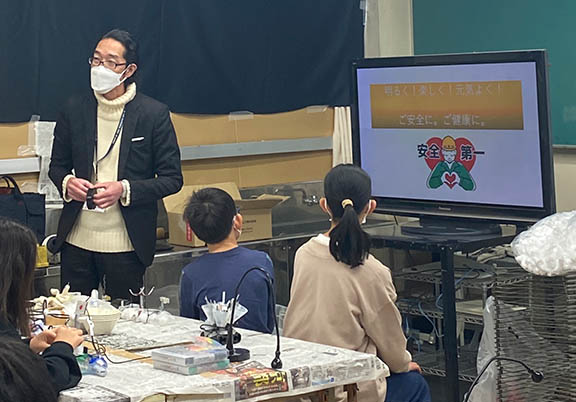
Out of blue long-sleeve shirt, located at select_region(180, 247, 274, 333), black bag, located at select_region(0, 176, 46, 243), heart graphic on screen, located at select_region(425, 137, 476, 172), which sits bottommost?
blue long-sleeve shirt, located at select_region(180, 247, 274, 333)

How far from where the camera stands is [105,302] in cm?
339

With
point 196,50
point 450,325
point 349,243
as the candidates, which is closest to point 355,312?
point 349,243

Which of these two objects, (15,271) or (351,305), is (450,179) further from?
(15,271)

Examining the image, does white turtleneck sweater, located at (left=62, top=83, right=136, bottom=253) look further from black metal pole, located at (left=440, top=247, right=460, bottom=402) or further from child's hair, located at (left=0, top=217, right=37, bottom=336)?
child's hair, located at (left=0, top=217, right=37, bottom=336)

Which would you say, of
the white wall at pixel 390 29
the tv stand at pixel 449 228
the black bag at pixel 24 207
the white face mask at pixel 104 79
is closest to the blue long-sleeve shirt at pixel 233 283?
the white face mask at pixel 104 79

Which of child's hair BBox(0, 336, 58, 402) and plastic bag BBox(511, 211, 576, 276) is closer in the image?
child's hair BBox(0, 336, 58, 402)

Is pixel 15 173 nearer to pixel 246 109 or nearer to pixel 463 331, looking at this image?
pixel 246 109

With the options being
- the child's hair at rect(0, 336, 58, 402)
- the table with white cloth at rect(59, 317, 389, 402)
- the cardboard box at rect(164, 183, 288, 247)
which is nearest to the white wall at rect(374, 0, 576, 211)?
the cardboard box at rect(164, 183, 288, 247)

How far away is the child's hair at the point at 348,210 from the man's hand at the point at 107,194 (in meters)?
0.93

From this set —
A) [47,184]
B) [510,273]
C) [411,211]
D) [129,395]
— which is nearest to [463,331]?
[411,211]

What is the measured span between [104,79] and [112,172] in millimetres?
386

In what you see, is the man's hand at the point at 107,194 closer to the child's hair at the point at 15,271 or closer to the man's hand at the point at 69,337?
the man's hand at the point at 69,337

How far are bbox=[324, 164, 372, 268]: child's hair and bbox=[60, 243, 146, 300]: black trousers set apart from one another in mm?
1003

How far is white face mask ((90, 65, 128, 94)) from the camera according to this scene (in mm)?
4180
